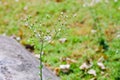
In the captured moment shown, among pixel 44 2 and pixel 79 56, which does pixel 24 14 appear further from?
pixel 79 56

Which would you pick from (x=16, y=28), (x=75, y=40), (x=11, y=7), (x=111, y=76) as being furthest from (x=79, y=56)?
(x=11, y=7)

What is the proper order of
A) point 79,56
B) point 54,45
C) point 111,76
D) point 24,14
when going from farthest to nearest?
1. point 24,14
2. point 54,45
3. point 79,56
4. point 111,76

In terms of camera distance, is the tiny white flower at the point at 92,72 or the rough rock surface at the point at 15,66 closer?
the rough rock surface at the point at 15,66

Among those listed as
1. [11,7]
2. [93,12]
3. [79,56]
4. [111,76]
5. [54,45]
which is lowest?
[111,76]

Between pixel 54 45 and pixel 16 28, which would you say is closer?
pixel 54 45

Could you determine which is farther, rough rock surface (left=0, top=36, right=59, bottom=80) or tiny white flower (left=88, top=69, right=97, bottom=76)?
tiny white flower (left=88, top=69, right=97, bottom=76)

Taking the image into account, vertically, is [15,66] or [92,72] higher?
[92,72]

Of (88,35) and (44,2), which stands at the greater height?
(44,2)

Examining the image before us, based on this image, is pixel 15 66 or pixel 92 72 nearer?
pixel 15 66

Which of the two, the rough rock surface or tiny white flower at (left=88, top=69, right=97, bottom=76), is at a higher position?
tiny white flower at (left=88, top=69, right=97, bottom=76)

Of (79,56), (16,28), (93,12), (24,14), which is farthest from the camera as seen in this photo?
(24,14)

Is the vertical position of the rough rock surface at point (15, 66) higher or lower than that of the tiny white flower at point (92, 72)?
lower
